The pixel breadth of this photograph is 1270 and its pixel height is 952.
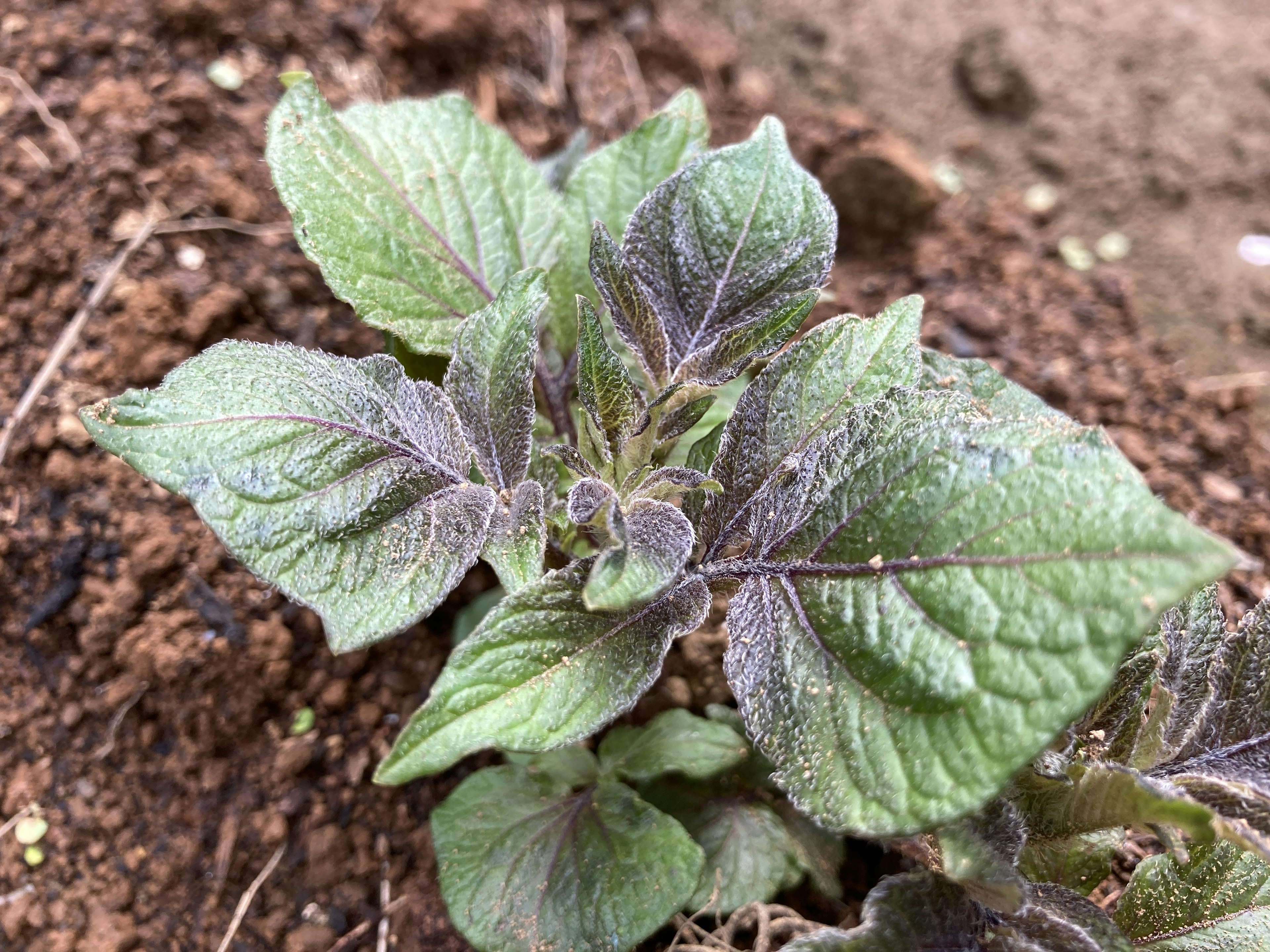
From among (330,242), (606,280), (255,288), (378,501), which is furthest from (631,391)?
(255,288)

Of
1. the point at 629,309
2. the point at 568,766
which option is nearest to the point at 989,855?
the point at 568,766

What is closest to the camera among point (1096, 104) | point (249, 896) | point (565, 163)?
point (249, 896)

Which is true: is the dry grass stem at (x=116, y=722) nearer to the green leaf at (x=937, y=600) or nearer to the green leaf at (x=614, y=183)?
the green leaf at (x=614, y=183)

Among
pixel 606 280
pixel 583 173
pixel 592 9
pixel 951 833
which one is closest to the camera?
pixel 951 833

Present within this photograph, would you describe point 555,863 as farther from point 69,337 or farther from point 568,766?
point 69,337

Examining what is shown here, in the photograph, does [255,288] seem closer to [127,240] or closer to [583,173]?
[127,240]

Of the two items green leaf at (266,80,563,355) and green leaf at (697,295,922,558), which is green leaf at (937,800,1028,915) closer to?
green leaf at (697,295,922,558)
